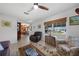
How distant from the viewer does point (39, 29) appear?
6.14 ft

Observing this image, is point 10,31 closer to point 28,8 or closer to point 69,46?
point 28,8

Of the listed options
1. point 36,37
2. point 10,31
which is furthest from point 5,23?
point 36,37

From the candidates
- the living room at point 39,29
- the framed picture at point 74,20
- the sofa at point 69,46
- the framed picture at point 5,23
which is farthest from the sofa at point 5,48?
the framed picture at point 74,20

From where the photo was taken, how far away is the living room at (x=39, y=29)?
5.81 feet

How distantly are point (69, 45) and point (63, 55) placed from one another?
21cm

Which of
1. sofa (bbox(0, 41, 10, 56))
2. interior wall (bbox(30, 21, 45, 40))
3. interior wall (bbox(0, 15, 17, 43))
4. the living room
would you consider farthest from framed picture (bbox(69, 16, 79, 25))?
sofa (bbox(0, 41, 10, 56))

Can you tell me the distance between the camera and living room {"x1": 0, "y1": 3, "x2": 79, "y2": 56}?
1771 millimetres

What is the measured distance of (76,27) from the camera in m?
1.79

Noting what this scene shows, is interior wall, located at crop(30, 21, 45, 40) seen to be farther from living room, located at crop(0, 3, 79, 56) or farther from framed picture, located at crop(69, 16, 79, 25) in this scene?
framed picture, located at crop(69, 16, 79, 25)

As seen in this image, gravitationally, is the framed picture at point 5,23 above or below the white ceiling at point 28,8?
below

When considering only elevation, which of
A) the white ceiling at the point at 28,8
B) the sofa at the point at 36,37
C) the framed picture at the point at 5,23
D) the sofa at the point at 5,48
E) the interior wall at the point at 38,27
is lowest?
the sofa at the point at 5,48

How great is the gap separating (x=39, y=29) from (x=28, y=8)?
396 mm

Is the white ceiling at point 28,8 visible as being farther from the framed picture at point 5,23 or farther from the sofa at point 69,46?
the sofa at point 69,46

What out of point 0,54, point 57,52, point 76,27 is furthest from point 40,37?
point 0,54
